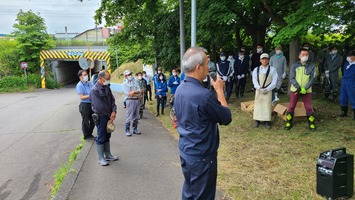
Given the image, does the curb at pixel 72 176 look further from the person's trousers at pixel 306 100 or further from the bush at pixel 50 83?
the bush at pixel 50 83

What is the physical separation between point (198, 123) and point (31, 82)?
3226cm

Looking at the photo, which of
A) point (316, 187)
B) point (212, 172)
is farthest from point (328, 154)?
point (212, 172)

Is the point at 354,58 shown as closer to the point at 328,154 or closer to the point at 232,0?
the point at 232,0

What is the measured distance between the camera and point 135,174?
530cm

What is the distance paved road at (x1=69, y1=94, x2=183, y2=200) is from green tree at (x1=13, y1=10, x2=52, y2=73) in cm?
2802

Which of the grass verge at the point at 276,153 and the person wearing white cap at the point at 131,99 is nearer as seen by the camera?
the grass verge at the point at 276,153

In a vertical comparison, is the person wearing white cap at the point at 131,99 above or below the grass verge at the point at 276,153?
above

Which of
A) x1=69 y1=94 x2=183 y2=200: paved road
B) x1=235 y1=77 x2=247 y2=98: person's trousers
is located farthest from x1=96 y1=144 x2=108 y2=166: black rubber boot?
x1=235 y1=77 x2=247 y2=98: person's trousers

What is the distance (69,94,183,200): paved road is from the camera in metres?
4.54

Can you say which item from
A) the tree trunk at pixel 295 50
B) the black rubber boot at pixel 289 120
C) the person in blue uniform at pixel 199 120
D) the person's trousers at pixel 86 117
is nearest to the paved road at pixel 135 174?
the person's trousers at pixel 86 117

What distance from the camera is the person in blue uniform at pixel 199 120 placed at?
2725 millimetres

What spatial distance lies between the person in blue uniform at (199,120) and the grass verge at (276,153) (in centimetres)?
158

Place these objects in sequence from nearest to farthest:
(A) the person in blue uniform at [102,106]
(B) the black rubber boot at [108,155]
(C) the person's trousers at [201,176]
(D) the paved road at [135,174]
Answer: (C) the person's trousers at [201,176], (D) the paved road at [135,174], (A) the person in blue uniform at [102,106], (B) the black rubber boot at [108,155]

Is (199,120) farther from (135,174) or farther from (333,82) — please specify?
(333,82)
